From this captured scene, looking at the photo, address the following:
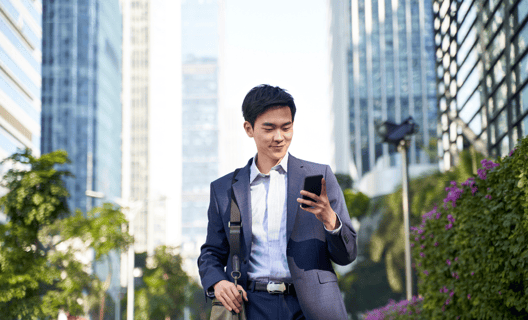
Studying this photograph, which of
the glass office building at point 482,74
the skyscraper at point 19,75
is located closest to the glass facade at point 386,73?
the skyscraper at point 19,75

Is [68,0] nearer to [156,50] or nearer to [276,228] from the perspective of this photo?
[156,50]

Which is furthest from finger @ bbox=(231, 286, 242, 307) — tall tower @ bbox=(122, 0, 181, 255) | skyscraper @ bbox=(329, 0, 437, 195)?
tall tower @ bbox=(122, 0, 181, 255)

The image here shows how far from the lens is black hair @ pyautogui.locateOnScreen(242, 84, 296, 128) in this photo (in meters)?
3.04

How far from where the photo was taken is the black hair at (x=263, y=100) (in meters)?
3.04

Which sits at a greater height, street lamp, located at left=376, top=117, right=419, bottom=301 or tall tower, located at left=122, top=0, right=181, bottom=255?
tall tower, located at left=122, top=0, right=181, bottom=255

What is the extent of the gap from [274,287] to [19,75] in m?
60.8

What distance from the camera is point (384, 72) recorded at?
101 meters

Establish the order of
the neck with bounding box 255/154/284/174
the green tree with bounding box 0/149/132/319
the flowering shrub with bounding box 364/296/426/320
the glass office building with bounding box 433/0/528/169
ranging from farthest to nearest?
the glass office building with bounding box 433/0/528/169 → the green tree with bounding box 0/149/132/319 → the flowering shrub with bounding box 364/296/426/320 → the neck with bounding box 255/154/284/174

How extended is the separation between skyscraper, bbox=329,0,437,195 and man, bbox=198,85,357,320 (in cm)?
9616

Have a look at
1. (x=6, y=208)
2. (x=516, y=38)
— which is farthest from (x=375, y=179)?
(x=6, y=208)

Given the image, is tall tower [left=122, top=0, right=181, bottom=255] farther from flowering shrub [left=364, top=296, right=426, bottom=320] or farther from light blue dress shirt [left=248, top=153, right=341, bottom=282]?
light blue dress shirt [left=248, top=153, right=341, bottom=282]

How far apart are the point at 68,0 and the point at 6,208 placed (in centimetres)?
8779

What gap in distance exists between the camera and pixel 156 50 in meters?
168

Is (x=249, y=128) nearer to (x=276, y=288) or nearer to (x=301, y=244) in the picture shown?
(x=301, y=244)
